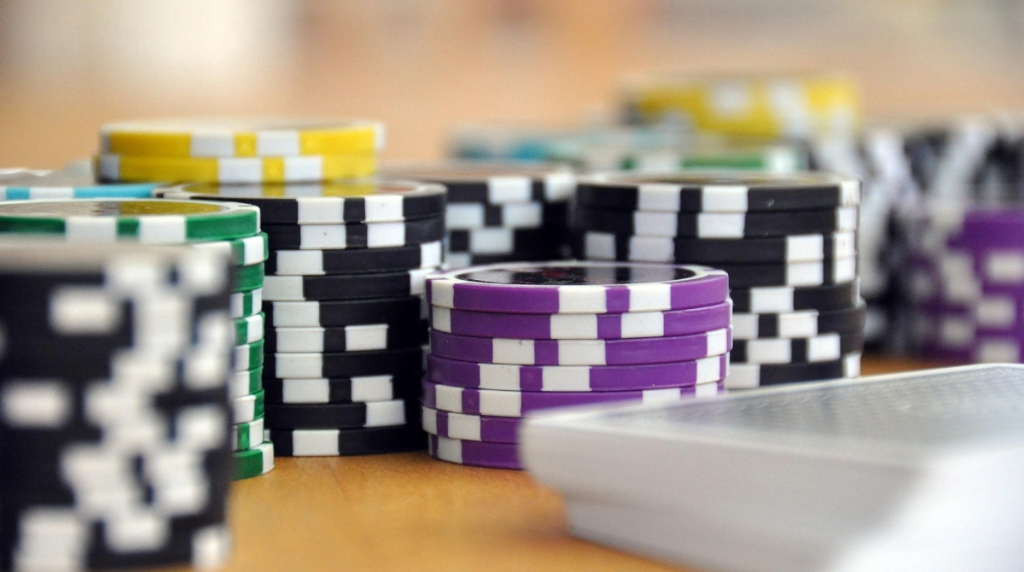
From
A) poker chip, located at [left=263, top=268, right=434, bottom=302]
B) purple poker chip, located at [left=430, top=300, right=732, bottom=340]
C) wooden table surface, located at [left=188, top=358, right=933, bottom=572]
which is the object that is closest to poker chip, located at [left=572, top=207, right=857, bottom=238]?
purple poker chip, located at [left=430, top=300, right=732, bottom=340]

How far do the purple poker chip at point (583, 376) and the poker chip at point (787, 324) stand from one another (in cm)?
25

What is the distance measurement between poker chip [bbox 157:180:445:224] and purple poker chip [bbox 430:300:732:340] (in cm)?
21

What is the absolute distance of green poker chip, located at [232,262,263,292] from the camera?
5.93 feet

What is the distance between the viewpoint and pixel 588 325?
6.15 feet

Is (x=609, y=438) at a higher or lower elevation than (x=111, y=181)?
lower

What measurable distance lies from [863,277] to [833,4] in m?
7.80

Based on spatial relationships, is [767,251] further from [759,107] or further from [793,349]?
[759,107]

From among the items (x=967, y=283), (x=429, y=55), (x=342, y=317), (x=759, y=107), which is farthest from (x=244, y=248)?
(x=429, y=55)

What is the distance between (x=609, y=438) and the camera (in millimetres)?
1495

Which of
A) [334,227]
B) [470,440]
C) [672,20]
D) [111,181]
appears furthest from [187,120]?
[672,20]

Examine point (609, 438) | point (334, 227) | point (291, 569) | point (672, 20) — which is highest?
point (672, 20)

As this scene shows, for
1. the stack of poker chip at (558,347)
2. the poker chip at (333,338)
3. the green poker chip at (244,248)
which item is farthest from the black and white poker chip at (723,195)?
the green poker chip at (244,248)

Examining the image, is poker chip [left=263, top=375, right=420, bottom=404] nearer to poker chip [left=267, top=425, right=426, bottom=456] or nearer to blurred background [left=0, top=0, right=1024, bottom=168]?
poker chip [left=267, top=425, right=426, bottom=456]

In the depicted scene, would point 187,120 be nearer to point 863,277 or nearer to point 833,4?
point 863,277
